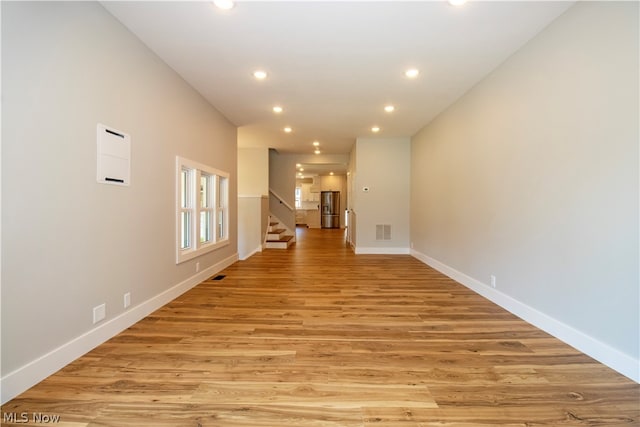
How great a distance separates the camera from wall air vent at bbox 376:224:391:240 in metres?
6.68

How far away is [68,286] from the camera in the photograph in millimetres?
1951

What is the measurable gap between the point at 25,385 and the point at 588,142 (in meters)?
4.03

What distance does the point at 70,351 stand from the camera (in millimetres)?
1962

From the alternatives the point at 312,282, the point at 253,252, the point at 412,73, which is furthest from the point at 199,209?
the point at 412,73

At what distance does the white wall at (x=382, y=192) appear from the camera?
662cm

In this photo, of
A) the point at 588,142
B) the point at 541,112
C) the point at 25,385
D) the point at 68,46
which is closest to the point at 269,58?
the point at 68,46

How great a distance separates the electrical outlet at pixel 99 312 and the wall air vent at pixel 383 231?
5387 mm

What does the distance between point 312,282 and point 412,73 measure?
3.04 m

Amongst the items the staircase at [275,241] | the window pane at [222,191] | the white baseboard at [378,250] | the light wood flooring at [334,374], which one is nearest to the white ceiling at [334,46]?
the window pane at [222,191]

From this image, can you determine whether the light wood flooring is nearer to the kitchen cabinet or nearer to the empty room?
the empty room

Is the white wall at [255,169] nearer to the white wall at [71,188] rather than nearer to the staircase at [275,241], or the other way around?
the staircase at [275,241]

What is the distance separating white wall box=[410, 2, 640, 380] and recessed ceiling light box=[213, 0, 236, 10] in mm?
2659

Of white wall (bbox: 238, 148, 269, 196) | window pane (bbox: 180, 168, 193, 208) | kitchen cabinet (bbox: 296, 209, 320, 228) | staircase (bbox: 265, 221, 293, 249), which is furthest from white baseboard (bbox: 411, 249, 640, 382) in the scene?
kitchen cabinet (bbox: 296, 209, 320, 228)

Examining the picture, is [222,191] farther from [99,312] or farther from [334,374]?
[334,374]
